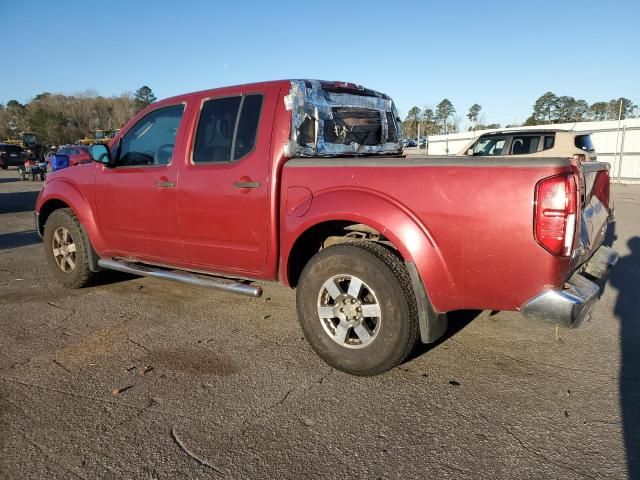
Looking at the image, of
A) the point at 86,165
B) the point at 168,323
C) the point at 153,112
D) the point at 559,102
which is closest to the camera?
the point at 168,323

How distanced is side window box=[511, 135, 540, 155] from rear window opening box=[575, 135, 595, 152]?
0.84m

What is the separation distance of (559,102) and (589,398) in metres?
78.8

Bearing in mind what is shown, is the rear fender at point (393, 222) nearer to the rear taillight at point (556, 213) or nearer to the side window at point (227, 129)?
the rear taillight at point (556, 213)

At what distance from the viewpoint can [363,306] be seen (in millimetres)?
3119

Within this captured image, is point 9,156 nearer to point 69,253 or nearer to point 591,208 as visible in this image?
point 69,253

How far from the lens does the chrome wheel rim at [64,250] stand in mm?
5191

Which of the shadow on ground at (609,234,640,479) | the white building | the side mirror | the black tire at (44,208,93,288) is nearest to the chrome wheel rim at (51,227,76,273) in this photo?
the black tire at (44,208,93,288)

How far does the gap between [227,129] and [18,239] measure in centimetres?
650

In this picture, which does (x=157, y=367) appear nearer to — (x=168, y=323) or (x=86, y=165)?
(x=168, y=323)

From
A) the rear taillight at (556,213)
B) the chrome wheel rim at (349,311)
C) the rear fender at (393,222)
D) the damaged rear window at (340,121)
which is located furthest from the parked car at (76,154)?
the rear taillight at (556,213)

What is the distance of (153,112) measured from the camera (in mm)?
4508

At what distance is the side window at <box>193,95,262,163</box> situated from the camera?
3.77m

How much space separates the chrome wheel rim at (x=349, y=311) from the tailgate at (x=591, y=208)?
130cm

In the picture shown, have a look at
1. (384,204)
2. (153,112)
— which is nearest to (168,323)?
(153,112)
